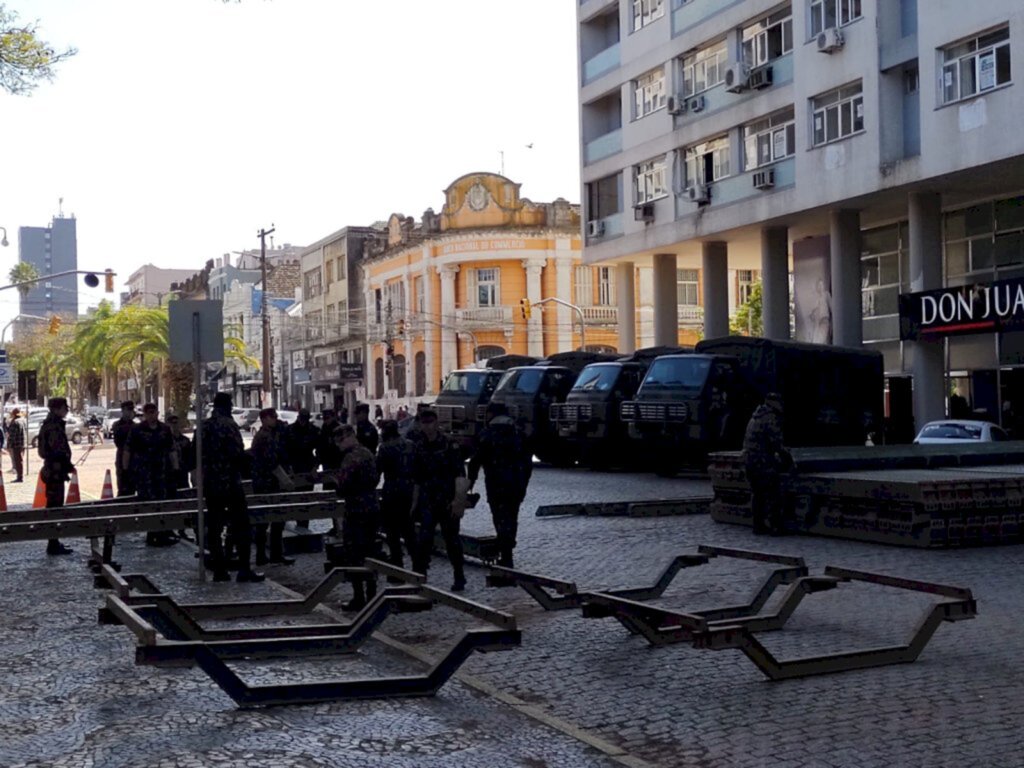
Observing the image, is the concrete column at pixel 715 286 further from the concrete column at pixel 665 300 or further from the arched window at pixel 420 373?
the arched window at pixel 420 373

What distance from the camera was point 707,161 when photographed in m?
38.1

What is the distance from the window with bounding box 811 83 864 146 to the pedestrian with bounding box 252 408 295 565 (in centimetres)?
2029

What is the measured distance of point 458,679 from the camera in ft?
28.8

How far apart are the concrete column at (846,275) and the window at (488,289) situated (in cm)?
3288

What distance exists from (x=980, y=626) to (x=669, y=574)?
263 cm

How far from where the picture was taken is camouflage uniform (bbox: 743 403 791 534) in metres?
16.4

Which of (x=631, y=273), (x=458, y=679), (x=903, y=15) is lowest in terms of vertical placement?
(x=458, y=679)

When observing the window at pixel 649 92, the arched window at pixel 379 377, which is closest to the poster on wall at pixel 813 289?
the window at pixel 649 92

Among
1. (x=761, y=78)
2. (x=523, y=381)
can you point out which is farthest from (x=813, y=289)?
(x=523, y=381)

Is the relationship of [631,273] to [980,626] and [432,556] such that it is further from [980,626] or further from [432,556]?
[980,626]

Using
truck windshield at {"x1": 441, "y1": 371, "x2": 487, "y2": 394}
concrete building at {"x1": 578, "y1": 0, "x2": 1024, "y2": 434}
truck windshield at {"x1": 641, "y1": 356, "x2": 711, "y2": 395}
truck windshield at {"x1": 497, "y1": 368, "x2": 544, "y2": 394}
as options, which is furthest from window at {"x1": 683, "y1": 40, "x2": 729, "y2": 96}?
truck windshield at {"x1": 641, "y1": 356, "x2": 711, "y2": 395}

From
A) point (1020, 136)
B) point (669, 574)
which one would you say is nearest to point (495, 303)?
point (1020, 136)

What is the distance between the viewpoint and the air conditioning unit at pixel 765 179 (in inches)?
1364

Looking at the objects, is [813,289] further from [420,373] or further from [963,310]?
[420,373]
